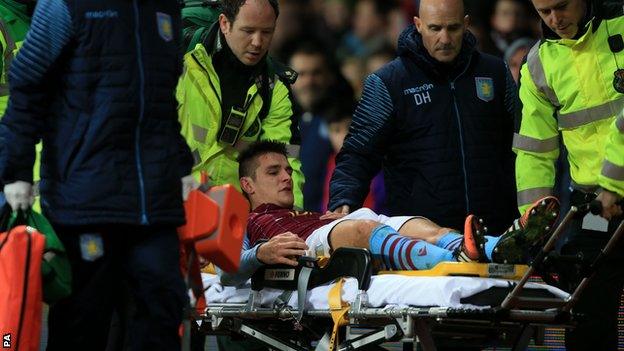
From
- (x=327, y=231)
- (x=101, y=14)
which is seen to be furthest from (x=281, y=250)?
(x=101, y=14)

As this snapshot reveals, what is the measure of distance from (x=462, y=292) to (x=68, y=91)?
1.79 meters

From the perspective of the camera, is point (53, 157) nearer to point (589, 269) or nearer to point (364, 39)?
point (589, 269)

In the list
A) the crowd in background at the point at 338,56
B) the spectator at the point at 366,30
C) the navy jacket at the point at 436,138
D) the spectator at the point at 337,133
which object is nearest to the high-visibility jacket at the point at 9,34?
the navy jacket at the point at 436,138

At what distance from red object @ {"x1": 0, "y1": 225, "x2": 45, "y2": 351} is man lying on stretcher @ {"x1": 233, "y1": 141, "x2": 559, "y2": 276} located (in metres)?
1.59

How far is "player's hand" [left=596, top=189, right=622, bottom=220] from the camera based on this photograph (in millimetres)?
6750

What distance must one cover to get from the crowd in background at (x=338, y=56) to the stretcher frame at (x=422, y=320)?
2768mm

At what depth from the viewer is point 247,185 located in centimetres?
861

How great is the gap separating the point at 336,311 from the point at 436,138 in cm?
148

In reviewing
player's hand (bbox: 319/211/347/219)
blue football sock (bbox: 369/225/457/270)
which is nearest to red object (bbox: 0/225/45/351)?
blue football sock (bbox: 369/225/457/270)

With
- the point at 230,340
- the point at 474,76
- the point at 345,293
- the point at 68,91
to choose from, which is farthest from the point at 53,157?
the point at 474,76

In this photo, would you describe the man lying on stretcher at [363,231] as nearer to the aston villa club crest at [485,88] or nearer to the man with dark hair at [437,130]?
the man with dark hair at [437,130]

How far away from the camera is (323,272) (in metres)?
7.35

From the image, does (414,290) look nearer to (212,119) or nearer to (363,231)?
(363,231)

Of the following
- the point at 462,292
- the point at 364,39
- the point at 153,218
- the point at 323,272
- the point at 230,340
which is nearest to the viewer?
the point at 153,218
